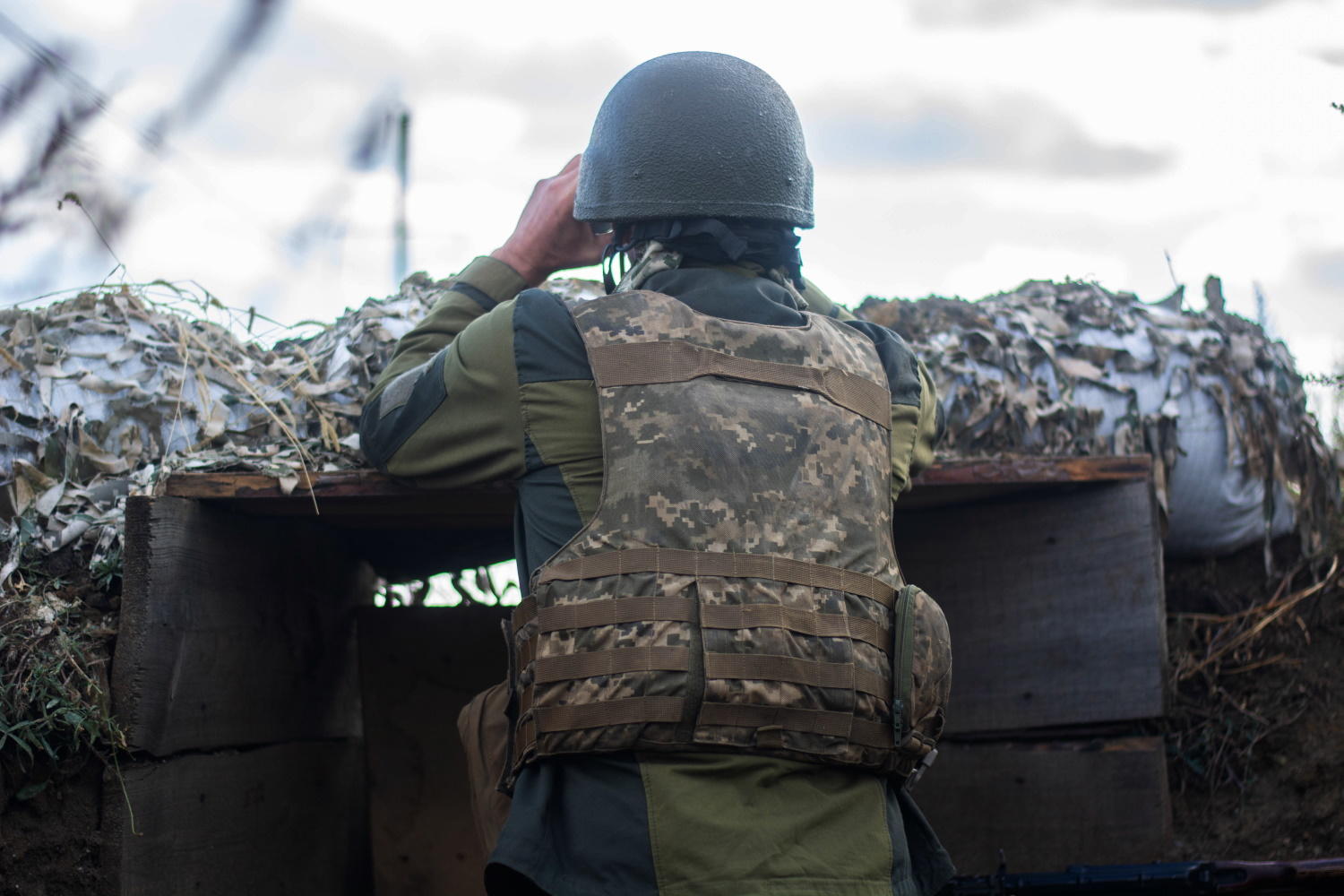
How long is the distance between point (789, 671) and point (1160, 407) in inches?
83.2

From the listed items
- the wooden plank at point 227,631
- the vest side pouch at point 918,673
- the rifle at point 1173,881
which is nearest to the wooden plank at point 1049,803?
the rifle at point 1173,881

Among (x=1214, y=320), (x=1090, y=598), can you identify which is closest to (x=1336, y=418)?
(x=1214, y=320)

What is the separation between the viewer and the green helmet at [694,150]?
2633 mm

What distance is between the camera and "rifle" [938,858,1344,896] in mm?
2994

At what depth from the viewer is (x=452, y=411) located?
8.12 ft

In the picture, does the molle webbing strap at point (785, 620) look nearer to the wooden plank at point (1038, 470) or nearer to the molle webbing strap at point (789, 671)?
the molle webbing strap at point (789, 671)

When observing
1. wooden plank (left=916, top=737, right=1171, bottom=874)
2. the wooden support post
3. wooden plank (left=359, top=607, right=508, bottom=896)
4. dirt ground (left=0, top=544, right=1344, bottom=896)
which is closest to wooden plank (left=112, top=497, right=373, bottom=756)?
the wooden support post

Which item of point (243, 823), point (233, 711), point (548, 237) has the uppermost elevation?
point (548, 237)

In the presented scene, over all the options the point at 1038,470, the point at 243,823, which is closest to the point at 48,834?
the point at 243,823

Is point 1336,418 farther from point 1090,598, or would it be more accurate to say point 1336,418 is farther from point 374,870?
point 374,870

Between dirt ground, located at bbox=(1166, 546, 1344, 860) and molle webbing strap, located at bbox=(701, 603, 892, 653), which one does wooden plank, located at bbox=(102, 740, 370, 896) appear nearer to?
molle webbing strap, located at bbox=(701, 603, 892, 653)

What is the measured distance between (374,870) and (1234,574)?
2.67m

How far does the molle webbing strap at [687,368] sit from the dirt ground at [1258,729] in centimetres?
188

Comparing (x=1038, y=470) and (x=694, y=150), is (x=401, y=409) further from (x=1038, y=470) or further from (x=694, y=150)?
(x=1038, y=470)
